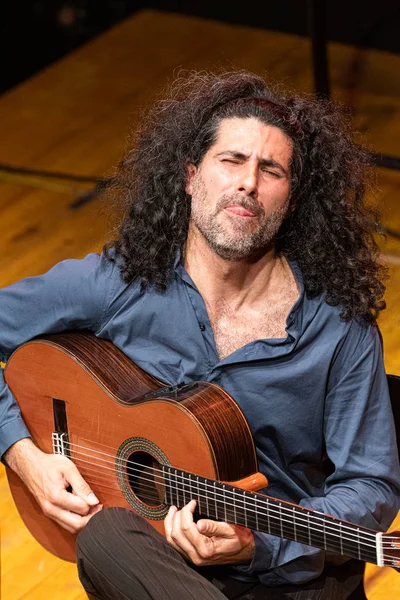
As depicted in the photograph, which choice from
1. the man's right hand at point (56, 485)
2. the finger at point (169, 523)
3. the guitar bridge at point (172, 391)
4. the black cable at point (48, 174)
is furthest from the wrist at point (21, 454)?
the black cable at point (48, 174)

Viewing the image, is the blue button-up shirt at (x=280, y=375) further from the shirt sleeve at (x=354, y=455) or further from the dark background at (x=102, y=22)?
the dark background at (x=102, y=22)

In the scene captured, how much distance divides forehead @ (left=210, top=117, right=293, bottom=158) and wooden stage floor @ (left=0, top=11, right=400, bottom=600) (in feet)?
5.06

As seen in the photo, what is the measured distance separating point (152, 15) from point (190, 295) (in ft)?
13.5

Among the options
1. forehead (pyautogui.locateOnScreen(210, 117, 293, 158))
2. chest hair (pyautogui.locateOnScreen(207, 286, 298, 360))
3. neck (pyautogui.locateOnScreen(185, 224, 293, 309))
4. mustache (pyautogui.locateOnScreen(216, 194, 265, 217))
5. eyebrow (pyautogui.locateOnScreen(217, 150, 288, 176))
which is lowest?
chest hair (pyautogui.locateOnScreen(207, 286, 298, 360))

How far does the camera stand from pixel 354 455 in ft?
8.16

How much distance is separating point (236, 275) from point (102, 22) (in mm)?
4069

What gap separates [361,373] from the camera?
2.50m

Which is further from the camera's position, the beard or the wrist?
the wrist

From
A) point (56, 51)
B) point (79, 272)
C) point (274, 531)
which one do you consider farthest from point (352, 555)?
point (56, 51)

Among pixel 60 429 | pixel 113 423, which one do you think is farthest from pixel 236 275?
pixel 60 429

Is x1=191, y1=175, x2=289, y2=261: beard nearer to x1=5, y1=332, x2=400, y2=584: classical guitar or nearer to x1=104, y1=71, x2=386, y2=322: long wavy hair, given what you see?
x1=104, y1=71, x2=386, y2=322: long wavy hair

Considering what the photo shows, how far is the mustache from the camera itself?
2.56m

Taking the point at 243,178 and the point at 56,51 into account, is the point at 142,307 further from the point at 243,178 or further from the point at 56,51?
the point at 56,51

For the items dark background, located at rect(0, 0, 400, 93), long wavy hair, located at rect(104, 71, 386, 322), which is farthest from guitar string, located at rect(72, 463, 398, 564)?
dark background, located at rect(0, 0, 400, 93)
